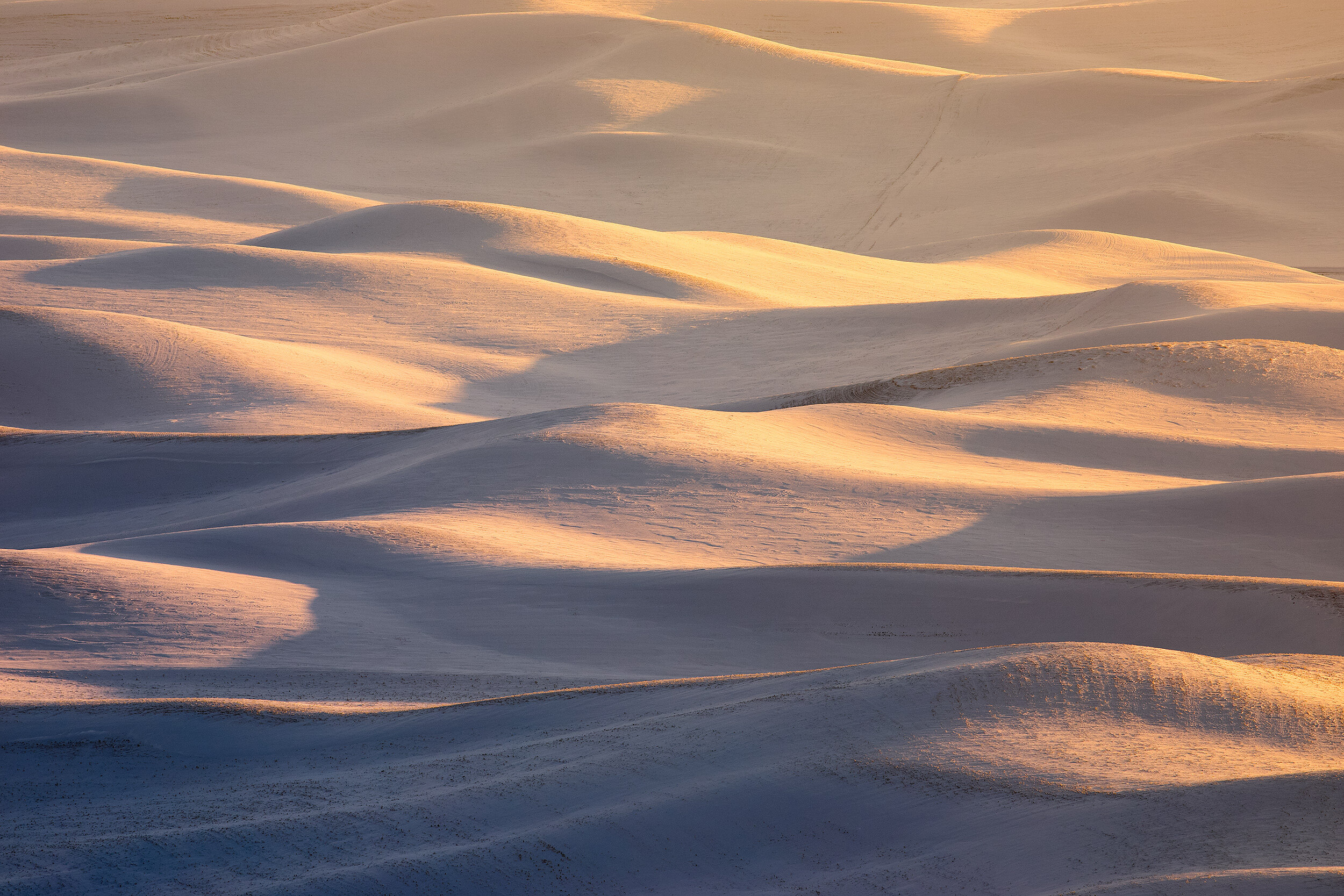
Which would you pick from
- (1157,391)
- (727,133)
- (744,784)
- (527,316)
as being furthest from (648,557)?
(727,133)

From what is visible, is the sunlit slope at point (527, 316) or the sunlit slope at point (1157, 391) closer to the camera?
the sunlit slope at point (1157, 391)

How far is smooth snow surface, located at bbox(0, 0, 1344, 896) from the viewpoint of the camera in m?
2.40

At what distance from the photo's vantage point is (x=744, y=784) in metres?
2.53

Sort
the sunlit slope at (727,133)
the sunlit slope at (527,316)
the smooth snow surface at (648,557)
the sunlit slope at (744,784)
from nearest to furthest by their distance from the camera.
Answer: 1. the sunlit slope at (744,784)
2. the smooth snow surface at (648,557)
3. the sunlit slope at (527,316)
4. the sunlit slope at (727,133)

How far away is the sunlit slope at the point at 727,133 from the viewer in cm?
1981

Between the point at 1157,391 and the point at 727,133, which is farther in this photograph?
the point at 727,133

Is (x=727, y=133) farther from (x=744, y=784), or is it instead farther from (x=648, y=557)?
(x=744, y=784)

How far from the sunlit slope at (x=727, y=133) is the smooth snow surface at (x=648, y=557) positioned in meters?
3.91

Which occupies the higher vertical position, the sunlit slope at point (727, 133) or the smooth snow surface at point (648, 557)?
the sunlit slope at point (727, 133)

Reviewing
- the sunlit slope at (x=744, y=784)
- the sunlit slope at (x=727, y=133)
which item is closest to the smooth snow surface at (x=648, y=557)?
the sunlit slope at (x=744, y=784)

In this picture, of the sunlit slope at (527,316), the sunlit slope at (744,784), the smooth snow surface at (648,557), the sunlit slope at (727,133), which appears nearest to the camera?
the sunlit slope at (744,784)

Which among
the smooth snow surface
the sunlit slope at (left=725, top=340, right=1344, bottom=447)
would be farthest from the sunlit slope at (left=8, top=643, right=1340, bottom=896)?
the sunlit slope at (left=725, top=340, right=1344, bottom=447)

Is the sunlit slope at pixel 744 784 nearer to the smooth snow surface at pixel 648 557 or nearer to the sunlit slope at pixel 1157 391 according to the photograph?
the smooth snow surface at pixel 648 557

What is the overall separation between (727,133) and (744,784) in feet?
72.9
